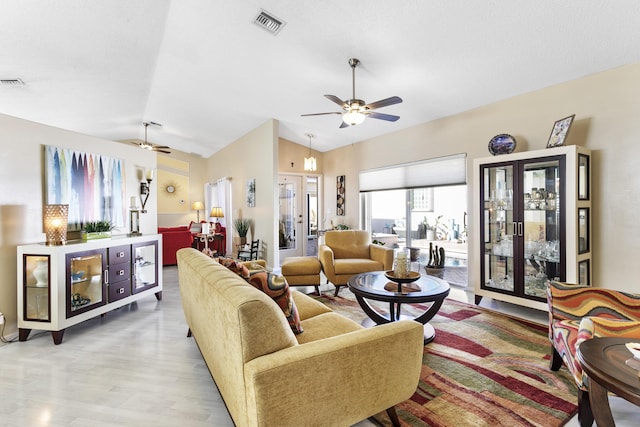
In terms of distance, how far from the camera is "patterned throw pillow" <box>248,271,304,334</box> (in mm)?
1823

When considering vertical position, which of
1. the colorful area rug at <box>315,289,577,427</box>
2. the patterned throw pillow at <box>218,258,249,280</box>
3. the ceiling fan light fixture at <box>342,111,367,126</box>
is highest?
the ceiling fan light fixture at <box>342,111,367,126</box>

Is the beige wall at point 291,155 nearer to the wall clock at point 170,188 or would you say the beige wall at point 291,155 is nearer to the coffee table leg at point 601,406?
the wall clock at point 170,188

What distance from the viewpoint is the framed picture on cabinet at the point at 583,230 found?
307cm

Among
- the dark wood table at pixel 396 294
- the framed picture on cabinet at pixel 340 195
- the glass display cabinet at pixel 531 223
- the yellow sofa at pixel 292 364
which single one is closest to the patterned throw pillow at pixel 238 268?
the yellow sofa at pixel 292 364

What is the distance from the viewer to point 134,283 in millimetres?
3744

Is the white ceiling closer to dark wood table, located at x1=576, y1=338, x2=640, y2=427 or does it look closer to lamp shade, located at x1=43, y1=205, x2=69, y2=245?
lamp shade, located at x1=43, y1=205, x2=69, y2=245

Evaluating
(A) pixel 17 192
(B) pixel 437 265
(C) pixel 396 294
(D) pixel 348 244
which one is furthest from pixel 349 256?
(A) pixel 17 192

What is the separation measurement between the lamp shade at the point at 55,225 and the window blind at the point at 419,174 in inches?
183

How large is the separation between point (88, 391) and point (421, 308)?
10.3 feet

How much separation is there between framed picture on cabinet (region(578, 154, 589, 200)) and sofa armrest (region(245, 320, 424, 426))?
266 centimetres

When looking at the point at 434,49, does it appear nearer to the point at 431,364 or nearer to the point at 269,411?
the point at 431,364

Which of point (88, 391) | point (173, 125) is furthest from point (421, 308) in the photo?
point (173, 125)

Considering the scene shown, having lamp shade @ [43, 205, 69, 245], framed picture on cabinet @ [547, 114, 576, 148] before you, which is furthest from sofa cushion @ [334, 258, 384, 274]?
lamp shade @ [43, 205, 69, 245]

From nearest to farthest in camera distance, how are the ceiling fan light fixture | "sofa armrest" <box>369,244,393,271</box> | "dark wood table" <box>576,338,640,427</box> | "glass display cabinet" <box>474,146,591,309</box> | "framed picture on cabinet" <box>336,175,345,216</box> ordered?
1. "dark wood table" <box>576,338,640,427</box>
2. "glass display cabinet" <box>474,146,591,309</box>
3. the ceiling fan light fixture
4. "sofa armrest" <box>369,244,393,271</box>
5. "framed picture on cabinet" <box>336,175,345,216</box>
